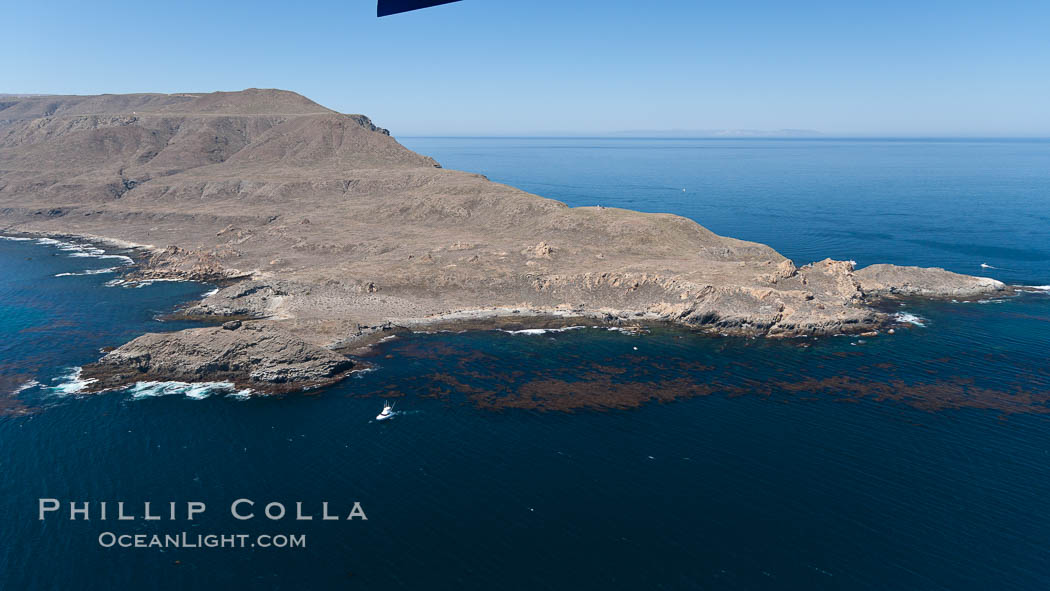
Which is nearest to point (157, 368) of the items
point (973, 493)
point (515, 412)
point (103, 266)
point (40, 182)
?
point (515, 412)

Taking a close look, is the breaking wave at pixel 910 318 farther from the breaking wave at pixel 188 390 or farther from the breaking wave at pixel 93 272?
the breaking wave at pixel 93 272

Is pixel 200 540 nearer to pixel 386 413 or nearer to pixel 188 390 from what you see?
pixel 386 413

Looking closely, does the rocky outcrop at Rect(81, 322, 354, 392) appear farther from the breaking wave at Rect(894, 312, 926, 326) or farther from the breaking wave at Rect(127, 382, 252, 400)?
the breaking wave at Rect(894, 312, 926, 326)

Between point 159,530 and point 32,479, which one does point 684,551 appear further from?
point 32,479

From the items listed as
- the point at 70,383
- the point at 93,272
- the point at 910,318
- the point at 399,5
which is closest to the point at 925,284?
the point at 910,318

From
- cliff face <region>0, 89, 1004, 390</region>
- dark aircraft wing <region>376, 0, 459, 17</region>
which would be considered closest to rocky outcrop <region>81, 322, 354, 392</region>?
cliff face <region>0, 89, 1004, 390</region>

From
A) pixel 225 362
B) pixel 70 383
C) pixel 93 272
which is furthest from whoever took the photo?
pixel 93 272
